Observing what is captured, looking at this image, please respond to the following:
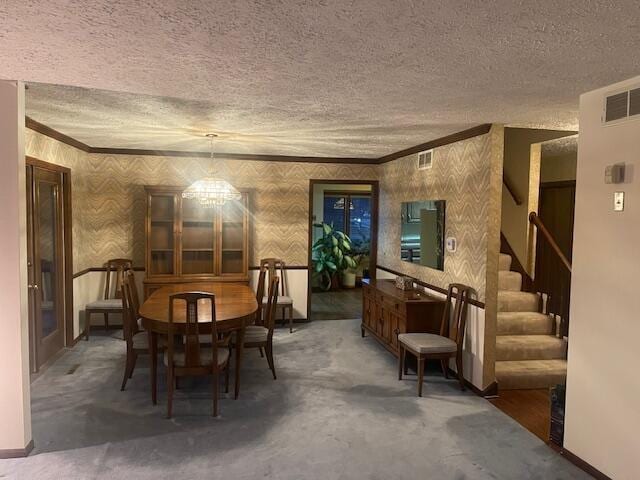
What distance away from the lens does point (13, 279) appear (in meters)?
2.90

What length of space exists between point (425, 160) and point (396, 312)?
170cm

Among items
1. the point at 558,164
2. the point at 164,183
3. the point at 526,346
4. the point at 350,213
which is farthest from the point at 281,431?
the point at 350,213

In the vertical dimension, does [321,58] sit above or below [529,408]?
above

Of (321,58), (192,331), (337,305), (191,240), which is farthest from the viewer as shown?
(337,305)

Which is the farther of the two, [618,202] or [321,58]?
[618,202]

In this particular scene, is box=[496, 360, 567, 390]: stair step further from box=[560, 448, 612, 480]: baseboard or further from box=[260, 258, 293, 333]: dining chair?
box=[260, 258, 293, 333]: dining chair

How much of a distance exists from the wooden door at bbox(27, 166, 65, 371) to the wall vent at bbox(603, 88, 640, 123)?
459cm

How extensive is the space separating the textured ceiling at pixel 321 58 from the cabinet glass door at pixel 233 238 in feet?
7.76

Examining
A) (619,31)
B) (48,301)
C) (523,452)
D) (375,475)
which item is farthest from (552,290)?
(48,301)

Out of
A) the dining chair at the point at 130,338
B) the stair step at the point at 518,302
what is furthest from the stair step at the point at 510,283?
the dining chair at the point at 130,338

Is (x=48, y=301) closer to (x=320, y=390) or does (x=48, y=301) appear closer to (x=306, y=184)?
(x=320, y=390)

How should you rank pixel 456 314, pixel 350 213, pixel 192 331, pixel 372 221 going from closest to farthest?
pixel 192 331, pixel 456 314, pixel 372 221, pixel 350 213

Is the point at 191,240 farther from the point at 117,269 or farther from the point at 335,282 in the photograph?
the point at 335,282

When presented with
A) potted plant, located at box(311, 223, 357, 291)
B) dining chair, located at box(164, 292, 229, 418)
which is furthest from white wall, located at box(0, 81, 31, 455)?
potted plant, located at box(311, 223, 357, 291)
